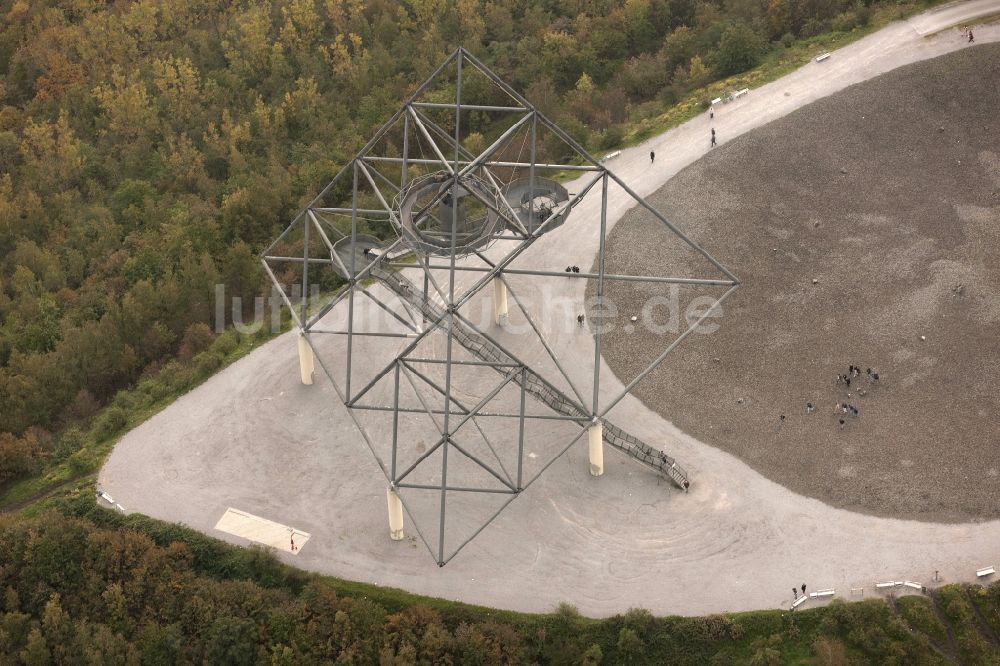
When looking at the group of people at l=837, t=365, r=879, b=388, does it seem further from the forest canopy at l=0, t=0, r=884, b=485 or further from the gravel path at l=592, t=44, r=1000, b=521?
the forest canopy at l=0, t=0, r=884, b=485

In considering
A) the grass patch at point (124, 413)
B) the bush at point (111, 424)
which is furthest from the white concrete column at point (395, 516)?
the bush at point (111, 424)

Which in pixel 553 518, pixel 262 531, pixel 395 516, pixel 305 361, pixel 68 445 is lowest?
pixel 553 518

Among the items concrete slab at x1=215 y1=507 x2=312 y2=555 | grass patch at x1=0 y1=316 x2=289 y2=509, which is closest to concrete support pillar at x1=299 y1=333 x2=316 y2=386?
grass patch at x1=0 y1=316 x2=289 y2=509

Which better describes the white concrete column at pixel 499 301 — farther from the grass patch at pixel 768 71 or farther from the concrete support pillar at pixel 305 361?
the grass patch at pixel 768 71

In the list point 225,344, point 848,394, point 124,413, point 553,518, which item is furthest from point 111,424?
point 848,394

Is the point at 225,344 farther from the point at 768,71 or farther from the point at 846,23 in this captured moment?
the point at 846,23
